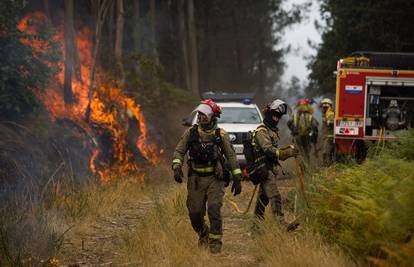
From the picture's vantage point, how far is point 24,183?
1147cm

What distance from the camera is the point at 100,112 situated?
745 inches

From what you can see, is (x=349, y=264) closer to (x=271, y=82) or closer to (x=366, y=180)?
(x=366, y=180)

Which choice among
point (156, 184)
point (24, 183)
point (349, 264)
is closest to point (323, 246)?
point (349, 264)

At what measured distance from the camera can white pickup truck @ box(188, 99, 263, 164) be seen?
51.3 ft

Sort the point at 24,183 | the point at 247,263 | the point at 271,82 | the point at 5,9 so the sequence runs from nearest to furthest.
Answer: the point at 247,263 → the point at 24,183 → the point at 5,9 → the point at 271,82

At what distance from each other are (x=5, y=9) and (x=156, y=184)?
4945 millimetres

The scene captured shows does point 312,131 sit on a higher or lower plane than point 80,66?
lower

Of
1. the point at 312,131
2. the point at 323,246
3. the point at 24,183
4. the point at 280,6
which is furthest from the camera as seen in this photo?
the point at 280,6

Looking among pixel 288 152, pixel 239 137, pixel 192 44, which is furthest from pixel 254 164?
pixel 192 44

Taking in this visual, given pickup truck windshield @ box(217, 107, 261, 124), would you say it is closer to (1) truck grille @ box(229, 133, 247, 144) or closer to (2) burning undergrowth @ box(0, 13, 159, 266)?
(1) truck grille @ box(229, 133, 247, 144)

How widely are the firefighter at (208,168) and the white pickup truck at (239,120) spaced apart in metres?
7.24

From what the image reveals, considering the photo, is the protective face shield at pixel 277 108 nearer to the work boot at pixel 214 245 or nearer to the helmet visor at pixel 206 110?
the helmet visor at pixel 206 110

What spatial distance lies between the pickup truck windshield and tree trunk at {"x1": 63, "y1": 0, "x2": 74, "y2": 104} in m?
4.46

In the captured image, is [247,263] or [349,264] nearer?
[349,264]
